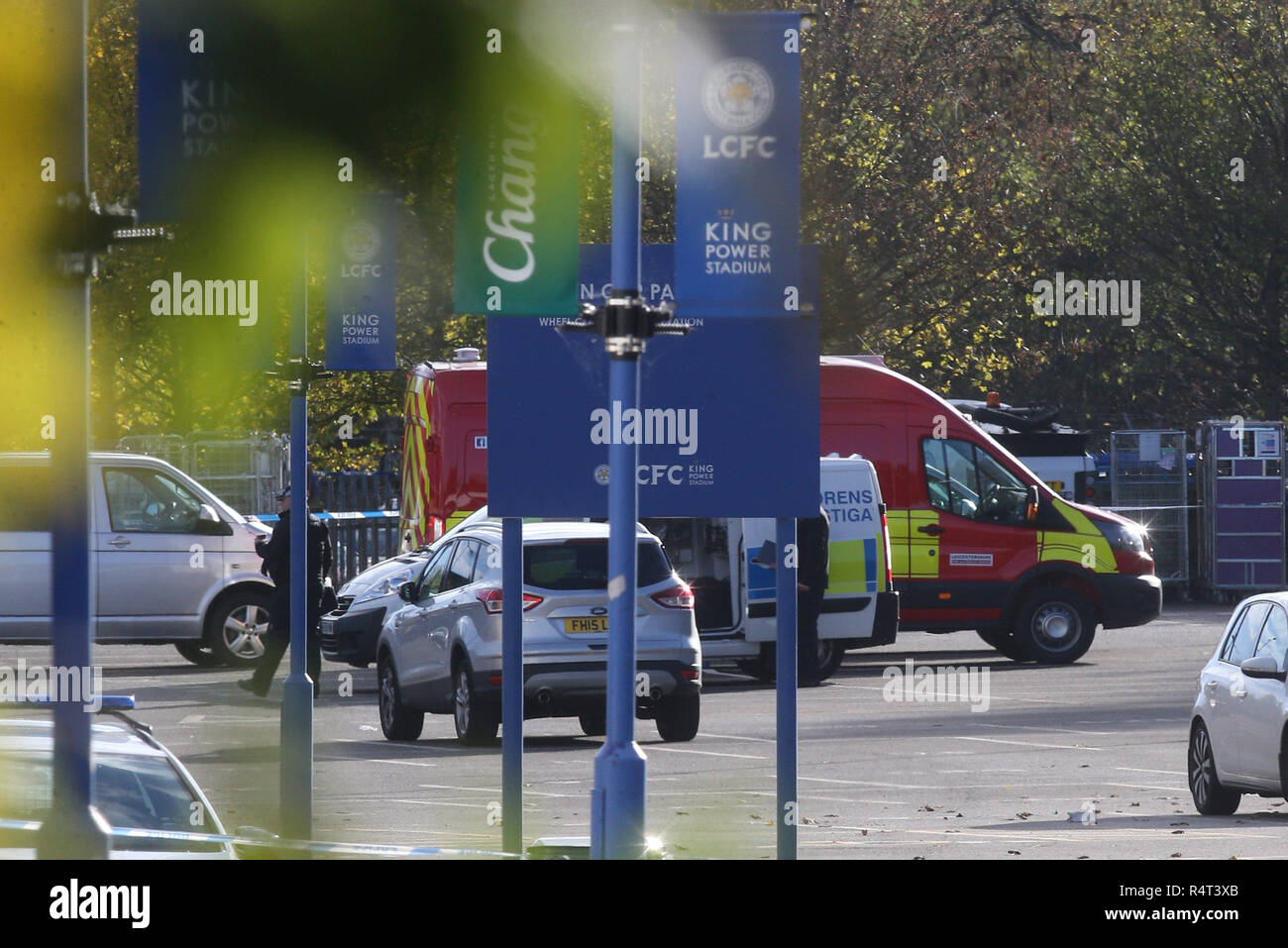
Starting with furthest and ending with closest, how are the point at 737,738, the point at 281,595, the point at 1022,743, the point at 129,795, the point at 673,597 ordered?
1. the point at 281,595
2. the point at 737,738
3. the point at 1022,743
4. the point at 673,597
5. the point at 129,795

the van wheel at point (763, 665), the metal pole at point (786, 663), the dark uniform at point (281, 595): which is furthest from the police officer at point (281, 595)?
the metal pole at point (786, 663)

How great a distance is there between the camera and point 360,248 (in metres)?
11.9

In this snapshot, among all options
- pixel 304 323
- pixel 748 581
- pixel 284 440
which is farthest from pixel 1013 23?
pixel 304 323

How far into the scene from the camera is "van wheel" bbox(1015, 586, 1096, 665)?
76.3 ft

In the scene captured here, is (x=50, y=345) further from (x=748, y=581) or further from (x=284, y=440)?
(x=284, y=440)

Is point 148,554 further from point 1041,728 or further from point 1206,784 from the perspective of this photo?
point 1206,784

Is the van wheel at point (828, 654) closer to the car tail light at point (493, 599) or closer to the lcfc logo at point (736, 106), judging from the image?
the car tail light at point (493, 599)

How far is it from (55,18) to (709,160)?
9.47ft

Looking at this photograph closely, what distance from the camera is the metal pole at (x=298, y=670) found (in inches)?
441

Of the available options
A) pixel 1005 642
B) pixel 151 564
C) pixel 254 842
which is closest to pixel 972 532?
pixel 1005 642

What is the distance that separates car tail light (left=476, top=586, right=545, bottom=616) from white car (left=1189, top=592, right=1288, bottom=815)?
512cm

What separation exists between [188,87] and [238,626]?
14627mm

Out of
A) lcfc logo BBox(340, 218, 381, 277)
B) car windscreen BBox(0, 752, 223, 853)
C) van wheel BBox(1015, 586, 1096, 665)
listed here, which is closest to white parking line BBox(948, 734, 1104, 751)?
van wheel BBox(1015, 586, 1096, 665)

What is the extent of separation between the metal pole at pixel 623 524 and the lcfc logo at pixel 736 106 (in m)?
0.59
